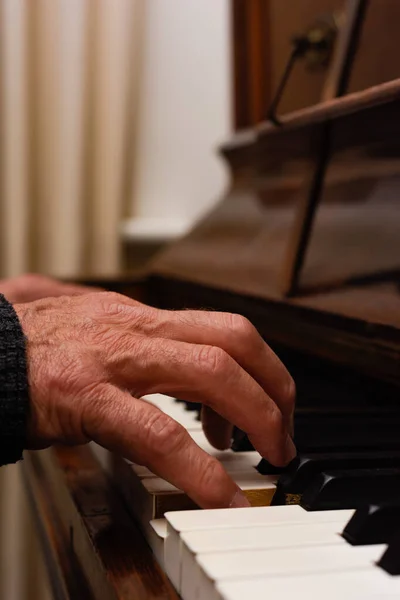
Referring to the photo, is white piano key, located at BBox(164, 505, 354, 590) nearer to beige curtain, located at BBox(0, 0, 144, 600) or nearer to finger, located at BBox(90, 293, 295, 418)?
finger, located at BBox(90, 293, 295, 418)

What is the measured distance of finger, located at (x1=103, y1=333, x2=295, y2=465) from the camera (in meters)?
0.60

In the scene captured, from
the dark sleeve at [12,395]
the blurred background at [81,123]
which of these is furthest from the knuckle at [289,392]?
the blurred background at [81,123]

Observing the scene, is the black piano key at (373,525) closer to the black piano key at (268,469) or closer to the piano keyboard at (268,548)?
the piano keyboard at (268,548)

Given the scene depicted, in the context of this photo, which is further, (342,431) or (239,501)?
(342,431)

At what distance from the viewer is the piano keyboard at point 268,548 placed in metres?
0.42

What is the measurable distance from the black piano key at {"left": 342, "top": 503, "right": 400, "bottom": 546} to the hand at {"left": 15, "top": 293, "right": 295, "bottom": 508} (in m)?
0.09

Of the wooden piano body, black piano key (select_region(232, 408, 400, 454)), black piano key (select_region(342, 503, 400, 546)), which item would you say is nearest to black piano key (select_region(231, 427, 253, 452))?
black piano key (select_region(232, 408, 400, 454))

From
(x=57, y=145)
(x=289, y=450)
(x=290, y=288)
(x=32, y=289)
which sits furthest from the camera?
(x=57, y=145)

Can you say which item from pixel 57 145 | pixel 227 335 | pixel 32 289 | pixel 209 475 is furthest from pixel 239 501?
pixel 57 145

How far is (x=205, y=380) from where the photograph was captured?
599 millimetres

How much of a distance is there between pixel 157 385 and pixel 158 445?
0.07 m

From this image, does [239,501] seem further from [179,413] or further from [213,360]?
[179,413]

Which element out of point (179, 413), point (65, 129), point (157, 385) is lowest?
point (179, 413)

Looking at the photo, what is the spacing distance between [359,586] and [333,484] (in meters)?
0.14
